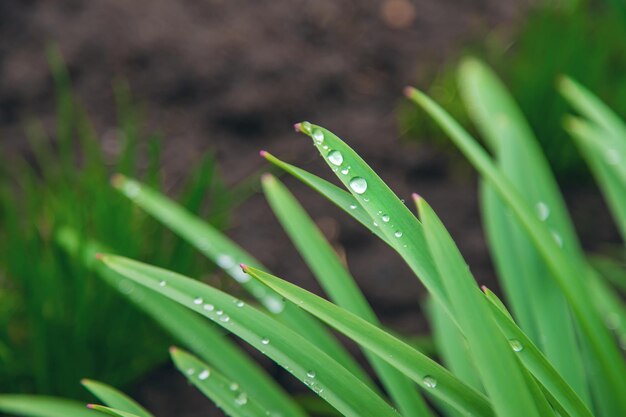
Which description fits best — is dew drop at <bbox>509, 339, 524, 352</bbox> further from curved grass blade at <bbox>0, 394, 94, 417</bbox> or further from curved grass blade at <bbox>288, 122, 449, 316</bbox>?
curved grass blade at <bbox>0, 394, 94, 417</bbox>

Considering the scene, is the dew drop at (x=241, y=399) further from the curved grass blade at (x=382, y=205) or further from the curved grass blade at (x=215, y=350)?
the curved grass blade at (x=382, y=205)

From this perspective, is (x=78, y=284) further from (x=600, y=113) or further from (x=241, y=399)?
(x=600, y=113)

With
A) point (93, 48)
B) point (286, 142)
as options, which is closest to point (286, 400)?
point (286, 142)

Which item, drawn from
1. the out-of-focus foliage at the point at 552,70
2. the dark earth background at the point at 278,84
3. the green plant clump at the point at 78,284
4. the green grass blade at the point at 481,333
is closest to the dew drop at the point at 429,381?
the green grass blade at the point at 481,333

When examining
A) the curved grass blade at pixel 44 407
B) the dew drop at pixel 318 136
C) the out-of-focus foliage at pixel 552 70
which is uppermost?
the out-of-focus foliage at pixel 552 70

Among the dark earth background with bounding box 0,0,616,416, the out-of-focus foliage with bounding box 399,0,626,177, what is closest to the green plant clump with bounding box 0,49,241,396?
the dark earth background with bounding box 0,0,616,416

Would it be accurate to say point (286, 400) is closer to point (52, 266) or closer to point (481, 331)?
point (481, 331)
